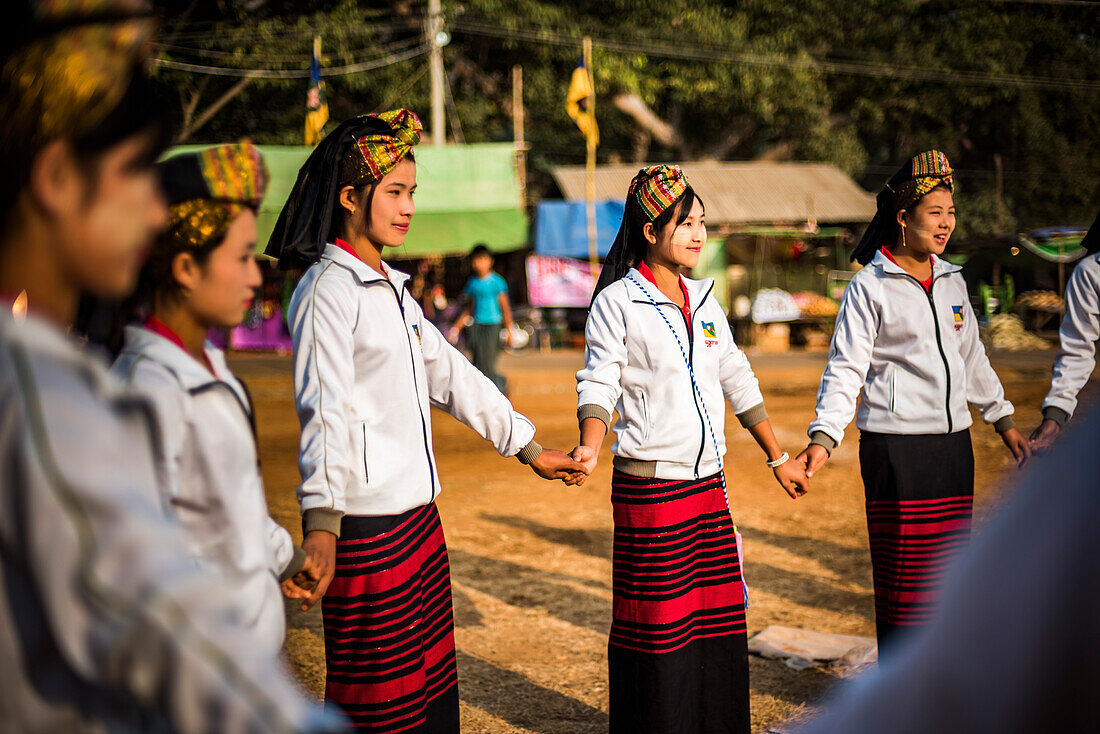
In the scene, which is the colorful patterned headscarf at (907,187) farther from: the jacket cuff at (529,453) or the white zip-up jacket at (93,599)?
the white zip-up jacket at (93,599)

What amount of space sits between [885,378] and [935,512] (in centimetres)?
57

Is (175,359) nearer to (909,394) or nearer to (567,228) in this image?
(909,394)

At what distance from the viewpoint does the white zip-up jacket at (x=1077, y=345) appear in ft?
14.4

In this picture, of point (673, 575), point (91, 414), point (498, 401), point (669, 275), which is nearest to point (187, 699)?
point (91, 414)

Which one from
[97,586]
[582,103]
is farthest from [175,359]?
[582,103]

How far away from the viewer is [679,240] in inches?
142

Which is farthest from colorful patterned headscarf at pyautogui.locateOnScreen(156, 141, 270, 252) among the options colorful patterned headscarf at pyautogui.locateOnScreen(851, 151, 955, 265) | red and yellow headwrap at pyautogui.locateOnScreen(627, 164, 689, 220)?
colorful patterned headscarf at pyautogui.locateOnScreen(851, 151, 955, 265)

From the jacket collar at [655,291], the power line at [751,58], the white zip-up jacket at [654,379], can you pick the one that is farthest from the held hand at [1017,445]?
the power line at [751,58]

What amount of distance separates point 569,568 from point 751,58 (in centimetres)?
2097

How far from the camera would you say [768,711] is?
3936 mm

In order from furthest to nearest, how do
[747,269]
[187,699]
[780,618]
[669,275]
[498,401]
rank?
[747,269] < [780,618] < [669,275] < [498,401] < [187,699]

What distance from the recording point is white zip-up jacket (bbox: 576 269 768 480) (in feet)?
11.2

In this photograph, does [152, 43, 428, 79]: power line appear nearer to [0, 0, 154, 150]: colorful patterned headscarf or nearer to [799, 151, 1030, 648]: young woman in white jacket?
[799, 151, 1030, 648]: young woman in white jacket

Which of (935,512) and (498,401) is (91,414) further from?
(935,512)
